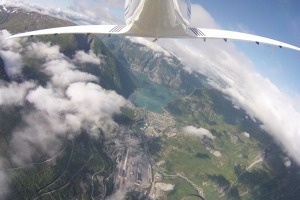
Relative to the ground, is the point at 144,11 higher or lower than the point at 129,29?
higher

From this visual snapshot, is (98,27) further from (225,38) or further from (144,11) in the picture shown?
(144,11)

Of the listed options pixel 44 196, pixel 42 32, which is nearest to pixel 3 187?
pixel 44 196

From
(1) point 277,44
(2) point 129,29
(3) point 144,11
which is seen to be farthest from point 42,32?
(1) point 277,44

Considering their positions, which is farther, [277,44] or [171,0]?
[277,44]

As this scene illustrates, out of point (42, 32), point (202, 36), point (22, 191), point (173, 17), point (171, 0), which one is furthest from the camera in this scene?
point (22, 191)

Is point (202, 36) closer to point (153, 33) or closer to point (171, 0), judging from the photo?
point (153, 33)

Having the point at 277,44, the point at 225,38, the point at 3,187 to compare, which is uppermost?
the point at 277,44

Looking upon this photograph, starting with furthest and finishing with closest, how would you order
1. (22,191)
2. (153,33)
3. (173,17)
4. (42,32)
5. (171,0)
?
(22,191) → (42,32) → (153,33) → (173,17) → (171,0)

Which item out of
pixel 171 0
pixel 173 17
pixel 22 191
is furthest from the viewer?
pixel 22 191

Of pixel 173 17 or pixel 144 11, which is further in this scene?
pixel 173 17
